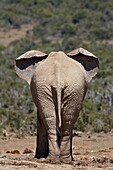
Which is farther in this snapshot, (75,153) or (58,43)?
(58,43)

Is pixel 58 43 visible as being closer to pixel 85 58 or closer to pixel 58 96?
pixel 85 58

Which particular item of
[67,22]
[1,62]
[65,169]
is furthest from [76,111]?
[67,22]

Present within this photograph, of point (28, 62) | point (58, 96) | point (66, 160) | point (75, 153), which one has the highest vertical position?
point (28, 62)

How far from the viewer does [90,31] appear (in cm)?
5872

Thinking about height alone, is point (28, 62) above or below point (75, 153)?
above

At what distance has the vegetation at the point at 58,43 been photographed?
17578 millimetres

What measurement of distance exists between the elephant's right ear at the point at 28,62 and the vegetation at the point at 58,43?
277 inches

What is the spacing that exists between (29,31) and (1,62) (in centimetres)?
2157

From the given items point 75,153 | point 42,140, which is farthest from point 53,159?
point 75,153

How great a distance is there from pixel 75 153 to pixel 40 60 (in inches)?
95.8

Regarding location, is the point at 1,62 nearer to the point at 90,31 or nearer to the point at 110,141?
the point at 90,31

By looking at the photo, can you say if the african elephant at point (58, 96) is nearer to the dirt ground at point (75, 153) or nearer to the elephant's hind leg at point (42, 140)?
the elephant's hind leg at point (42, 140)

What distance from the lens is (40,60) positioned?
8172mm

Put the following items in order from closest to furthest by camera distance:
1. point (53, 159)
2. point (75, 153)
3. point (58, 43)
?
1. point (53, 159)
2. point (75, 153)
3. point (58, 43)
